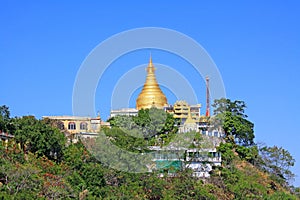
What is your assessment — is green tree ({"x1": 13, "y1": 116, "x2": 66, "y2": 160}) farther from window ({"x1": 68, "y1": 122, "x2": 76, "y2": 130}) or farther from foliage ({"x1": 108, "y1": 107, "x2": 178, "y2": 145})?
window ({"x1": 68, "y1": 122, "x2": 76, "y2": 130})

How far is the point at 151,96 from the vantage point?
4969 centimetres

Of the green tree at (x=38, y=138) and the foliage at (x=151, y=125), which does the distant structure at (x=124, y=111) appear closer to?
the foliage at (x=151, y=125)

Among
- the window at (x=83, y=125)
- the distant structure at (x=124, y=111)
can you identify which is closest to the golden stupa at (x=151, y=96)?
the distant structure at (x=124, y=111)

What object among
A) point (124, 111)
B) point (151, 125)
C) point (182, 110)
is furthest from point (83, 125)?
point (182, 110)

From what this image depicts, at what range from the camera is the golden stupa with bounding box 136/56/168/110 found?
4916 cm

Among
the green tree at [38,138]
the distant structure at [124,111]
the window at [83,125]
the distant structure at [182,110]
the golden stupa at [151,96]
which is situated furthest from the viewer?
the golden stupa at [151,96]

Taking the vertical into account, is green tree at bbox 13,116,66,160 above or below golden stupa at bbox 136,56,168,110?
below

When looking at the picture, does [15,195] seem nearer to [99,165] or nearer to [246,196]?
[99,165]

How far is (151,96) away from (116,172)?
61.4 ft

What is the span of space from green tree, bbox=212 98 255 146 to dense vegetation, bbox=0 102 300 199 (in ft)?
0.77

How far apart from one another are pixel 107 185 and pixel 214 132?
1291 centimetres

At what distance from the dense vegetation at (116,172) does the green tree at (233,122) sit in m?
0.24

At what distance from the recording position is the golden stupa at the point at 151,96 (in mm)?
49156

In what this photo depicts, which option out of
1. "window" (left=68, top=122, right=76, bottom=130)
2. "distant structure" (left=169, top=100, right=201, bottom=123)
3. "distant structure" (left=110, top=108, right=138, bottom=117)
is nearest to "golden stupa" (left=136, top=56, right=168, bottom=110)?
"distant structure" (left=110, top=108, right=138, bottom=117)
